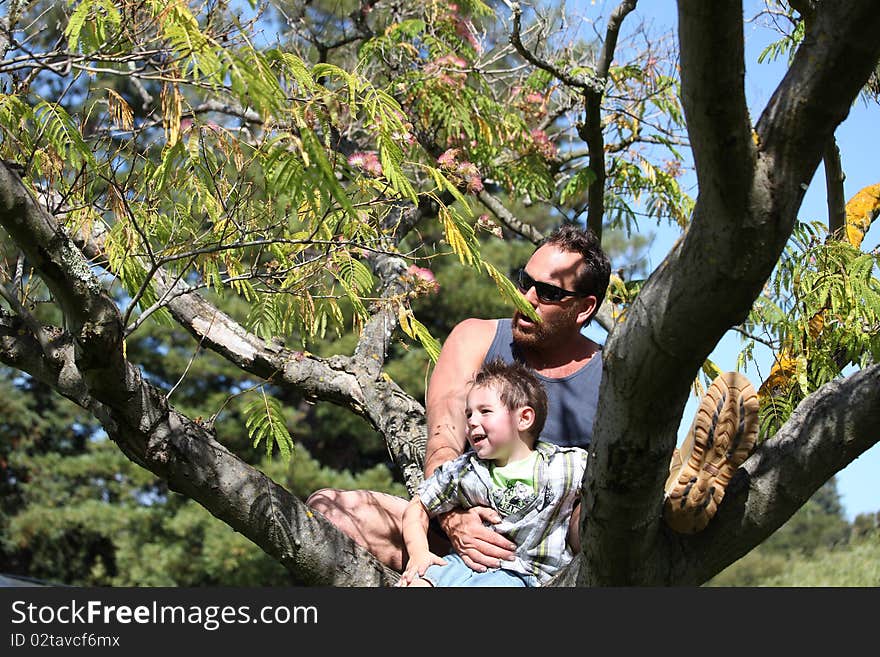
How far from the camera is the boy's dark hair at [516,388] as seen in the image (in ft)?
9.84

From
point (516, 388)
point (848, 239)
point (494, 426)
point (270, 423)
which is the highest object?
point (848, 239)

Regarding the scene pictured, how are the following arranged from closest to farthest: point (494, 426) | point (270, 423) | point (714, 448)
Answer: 1. point (714, 448)
2. point (494, 426)
3. point (270, 423)

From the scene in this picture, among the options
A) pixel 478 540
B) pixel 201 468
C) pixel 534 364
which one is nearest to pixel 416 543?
pixel 478 540

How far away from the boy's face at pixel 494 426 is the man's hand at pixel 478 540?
0.54ft

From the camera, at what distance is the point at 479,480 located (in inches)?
118

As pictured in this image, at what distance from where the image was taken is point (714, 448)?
8.16 ft

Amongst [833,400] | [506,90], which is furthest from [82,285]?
[506,90]

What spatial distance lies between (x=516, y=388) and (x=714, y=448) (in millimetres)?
687

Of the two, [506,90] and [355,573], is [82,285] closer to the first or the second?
[355,573]

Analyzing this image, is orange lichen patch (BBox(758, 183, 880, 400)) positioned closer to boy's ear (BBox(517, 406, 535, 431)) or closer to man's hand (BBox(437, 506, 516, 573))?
boy's ear (BBox(517, 406, 535, 431))

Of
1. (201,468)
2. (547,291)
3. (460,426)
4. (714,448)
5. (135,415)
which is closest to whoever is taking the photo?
(714,448)

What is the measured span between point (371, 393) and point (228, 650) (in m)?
1.94

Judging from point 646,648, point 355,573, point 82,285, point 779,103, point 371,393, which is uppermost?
point 371,393

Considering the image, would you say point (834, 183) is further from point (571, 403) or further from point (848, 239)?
point (571, 403)
